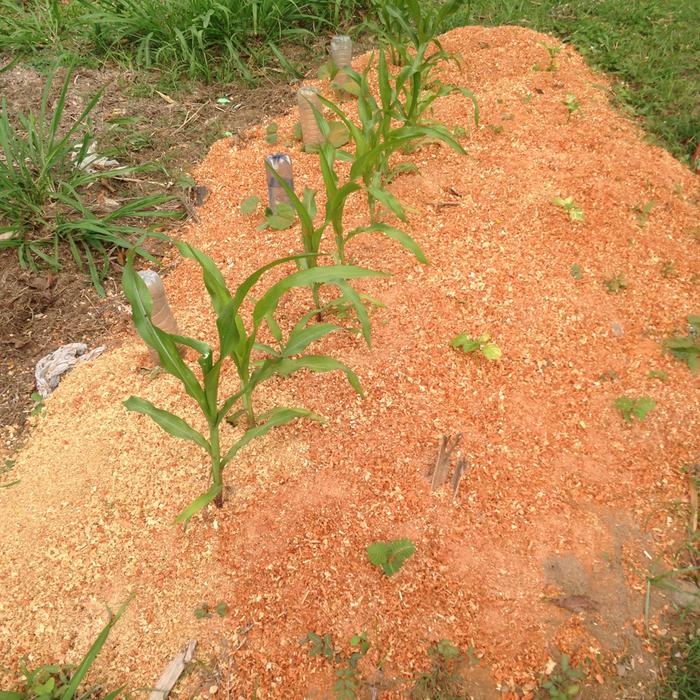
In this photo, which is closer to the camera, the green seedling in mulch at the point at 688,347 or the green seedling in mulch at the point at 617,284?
the green seedling in mulch at the point at 688,347

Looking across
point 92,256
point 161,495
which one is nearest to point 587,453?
point 161,495

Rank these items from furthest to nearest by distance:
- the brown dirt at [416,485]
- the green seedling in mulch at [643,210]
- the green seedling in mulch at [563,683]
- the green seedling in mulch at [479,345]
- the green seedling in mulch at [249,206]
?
1. the green seedling in mulch at [249,206]
2. the green seedling in mulch at [643,210]
3. the green seedling in mulch at [479,345]
4. the brown dirt at [416,485]
5. the green seedling in mulch at [563,683]

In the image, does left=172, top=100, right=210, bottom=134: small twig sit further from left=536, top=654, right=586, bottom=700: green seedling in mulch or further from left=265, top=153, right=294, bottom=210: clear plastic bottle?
left=536, top=654, right=586, bottom=700: green seedling in mulch

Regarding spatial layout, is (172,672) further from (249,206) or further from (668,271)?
(668,271)

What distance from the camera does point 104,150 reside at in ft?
10.3

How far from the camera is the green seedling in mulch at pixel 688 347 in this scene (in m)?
2.09

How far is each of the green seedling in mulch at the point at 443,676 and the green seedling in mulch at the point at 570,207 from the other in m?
1.98

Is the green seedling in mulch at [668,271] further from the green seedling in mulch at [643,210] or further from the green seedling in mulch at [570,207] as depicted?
the green seedling in mulch at [570,207]

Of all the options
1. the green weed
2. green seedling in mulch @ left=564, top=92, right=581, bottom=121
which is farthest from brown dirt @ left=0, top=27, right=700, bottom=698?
the green weed

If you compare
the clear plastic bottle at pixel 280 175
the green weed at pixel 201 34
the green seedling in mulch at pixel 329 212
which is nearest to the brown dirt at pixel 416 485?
the clear plastic bottle at pixel 280 175

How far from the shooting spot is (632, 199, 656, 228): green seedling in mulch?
2639mm

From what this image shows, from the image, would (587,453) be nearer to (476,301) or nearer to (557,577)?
(557,577)

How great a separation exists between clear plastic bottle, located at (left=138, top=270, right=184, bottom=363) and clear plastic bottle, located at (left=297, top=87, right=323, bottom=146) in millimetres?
1419

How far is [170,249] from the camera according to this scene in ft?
9.23
